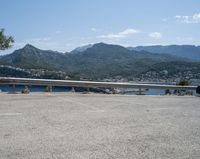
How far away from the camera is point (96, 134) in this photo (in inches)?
307

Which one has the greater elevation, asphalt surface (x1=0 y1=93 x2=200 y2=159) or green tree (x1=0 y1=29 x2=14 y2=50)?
green tree (x1=0 y1=29 x2=14 y2=50)

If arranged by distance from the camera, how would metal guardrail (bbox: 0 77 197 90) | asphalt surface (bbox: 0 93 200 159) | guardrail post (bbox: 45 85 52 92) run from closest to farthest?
asphalt surface (bbox: 0 93 200 159) → metal guardrail (bbox: 0 77 197 90) → guardrail post (bbox: 45 85 52 92)

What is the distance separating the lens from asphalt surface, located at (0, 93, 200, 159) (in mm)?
6273

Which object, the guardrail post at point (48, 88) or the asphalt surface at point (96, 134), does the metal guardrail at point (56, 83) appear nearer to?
the guardrail post at point (48, 88)

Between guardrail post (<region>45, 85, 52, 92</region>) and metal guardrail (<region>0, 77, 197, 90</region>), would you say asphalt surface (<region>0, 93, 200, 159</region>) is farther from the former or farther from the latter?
guardrail post (<region>45, 85, 52, 92</region>)

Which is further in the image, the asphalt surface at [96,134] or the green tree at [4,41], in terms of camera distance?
the green tree at [4,41]

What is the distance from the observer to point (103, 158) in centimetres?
592

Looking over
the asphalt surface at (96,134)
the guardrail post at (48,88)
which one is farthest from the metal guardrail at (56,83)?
the asphalt surface at (96,134)

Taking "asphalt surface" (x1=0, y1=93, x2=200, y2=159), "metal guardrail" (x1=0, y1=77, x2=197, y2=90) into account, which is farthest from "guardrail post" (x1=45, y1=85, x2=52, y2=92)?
"asphalt surface" (x1=0, y1=93, x2=200, y2=159)

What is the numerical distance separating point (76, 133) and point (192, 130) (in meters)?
3.10

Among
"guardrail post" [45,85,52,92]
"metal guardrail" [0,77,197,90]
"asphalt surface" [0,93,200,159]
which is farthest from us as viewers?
A: "guardrail post" [45,85,52,92]

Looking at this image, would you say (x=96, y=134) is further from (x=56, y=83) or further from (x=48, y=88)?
(x=56, y=83)

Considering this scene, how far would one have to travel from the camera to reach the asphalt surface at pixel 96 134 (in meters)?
6.27

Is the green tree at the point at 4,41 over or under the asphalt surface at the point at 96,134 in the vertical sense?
over
